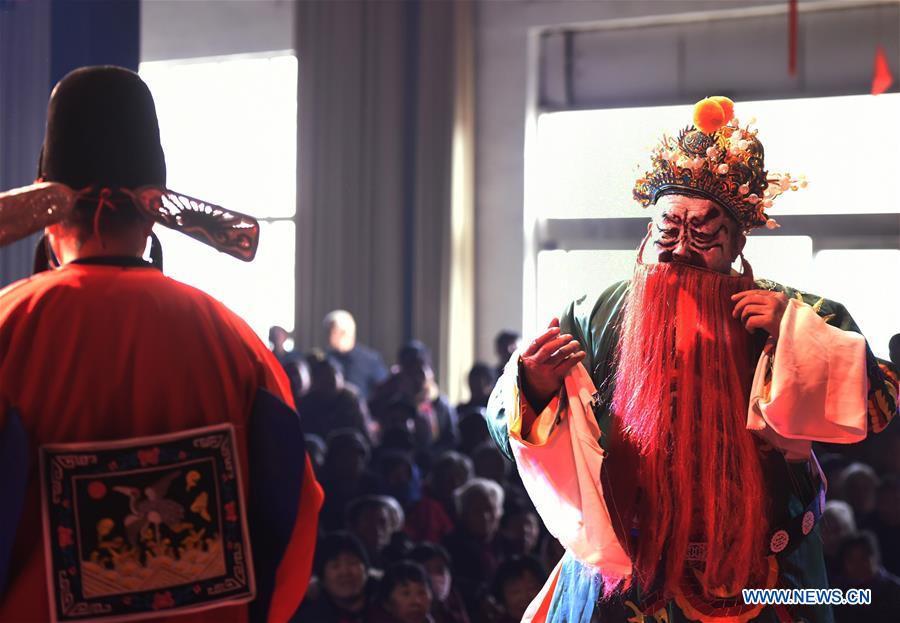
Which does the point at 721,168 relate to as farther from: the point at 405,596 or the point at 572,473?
the point at 405,596

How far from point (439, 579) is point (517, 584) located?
0.27m

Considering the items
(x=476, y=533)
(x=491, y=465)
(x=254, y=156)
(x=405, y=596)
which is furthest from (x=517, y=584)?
(x=254, y=156)

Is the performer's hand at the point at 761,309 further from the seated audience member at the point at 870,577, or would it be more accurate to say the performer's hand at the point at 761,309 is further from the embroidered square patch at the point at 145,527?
the seated audience member at the point at 870,577

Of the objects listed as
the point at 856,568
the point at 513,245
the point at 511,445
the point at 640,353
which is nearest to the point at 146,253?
the point at 511,445

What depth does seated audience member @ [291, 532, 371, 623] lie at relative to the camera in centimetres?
386

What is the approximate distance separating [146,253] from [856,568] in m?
2.78

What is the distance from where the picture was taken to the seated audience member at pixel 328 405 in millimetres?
5875

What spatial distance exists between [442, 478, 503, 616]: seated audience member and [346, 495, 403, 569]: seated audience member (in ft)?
0.87

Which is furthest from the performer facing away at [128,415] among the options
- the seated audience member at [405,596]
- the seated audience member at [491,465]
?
the seated audience member at [491,465]

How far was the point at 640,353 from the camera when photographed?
7.33 ft

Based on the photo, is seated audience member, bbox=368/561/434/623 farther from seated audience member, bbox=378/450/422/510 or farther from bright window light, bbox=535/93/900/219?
bright window light, bbox=535/93/900/219

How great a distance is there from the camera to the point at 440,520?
4.74 metres

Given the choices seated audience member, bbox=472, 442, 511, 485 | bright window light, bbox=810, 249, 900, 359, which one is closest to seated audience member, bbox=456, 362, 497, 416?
seated audience member, bbox=472, 442, 511, 485

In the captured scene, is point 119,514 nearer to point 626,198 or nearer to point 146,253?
point 146,253
